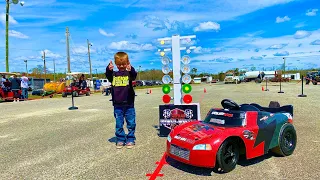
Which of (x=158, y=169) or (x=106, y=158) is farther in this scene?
(x=106, y=158)

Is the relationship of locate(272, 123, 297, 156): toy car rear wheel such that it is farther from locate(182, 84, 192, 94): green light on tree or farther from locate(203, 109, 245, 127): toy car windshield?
locate(182, 84, 192, 94): green light on tree

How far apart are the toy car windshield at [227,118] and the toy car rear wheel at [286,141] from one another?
88 centimetres

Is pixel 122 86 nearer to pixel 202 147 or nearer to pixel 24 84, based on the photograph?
pixel 202 147

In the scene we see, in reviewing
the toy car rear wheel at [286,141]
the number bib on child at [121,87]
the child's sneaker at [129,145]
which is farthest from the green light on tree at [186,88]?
the toy car rear wheel at [286,141]

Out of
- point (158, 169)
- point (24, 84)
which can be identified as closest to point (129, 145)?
point (158, 169)

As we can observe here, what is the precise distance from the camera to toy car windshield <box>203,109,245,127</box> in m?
4.58

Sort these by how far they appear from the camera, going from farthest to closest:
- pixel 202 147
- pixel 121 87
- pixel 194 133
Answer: pixel 121 87 < pixel 194 133 < pixel 202 147

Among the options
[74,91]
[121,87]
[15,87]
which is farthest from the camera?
[74,91]

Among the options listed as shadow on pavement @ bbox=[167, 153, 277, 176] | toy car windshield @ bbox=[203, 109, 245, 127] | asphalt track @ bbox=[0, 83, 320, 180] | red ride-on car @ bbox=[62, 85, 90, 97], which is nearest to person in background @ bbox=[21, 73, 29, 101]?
red ride-on car @ bbox=[62, 85, 90, 97]

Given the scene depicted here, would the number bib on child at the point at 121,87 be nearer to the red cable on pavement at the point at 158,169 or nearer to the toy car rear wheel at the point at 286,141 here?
the red cable on pavement at the point at 158,169

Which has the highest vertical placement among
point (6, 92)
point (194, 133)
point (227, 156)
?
point (6, 92)

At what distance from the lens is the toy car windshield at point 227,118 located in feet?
15.0

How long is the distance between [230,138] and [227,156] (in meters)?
0.29

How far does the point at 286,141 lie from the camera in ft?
16.5
